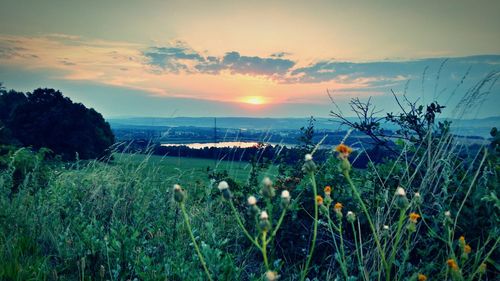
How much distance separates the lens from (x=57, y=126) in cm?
3462

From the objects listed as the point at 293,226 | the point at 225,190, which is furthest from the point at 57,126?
the point at 225,190

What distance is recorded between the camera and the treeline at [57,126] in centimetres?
3444

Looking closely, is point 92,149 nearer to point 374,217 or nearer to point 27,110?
point 27,110

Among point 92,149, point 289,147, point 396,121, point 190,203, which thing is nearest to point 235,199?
point 289,147

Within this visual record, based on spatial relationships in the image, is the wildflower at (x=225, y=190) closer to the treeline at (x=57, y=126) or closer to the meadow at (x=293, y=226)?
the meadow at (x=293, y=226)

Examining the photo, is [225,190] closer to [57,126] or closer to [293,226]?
[293,226]

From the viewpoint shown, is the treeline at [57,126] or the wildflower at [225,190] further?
the treeline at [57,126]

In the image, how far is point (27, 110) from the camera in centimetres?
3534

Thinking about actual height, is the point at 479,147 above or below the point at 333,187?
above

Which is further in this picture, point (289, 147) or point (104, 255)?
point (289, 147)

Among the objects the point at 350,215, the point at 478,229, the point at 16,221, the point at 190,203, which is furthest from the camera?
the point at 190,203

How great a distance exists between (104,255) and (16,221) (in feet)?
5.54

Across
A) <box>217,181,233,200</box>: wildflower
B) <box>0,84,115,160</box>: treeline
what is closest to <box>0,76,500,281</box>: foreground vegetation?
<box>217,181,233,200</box>: wildflower

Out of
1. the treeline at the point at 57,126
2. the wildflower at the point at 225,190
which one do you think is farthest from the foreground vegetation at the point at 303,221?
the treeline at the point at 57,126
